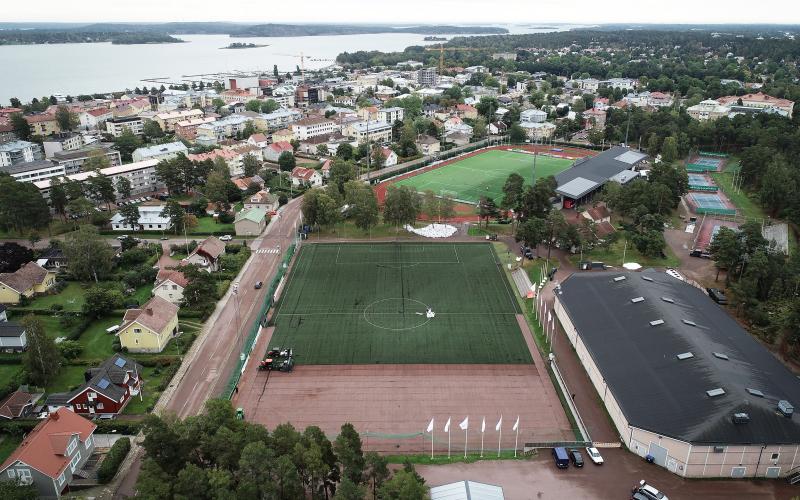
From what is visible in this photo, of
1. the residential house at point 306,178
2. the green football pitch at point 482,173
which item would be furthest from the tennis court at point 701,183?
the residential house at point 306,178

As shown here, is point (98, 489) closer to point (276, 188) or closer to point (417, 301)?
point (417, 301)

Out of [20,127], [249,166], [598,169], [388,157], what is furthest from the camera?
[20,127]

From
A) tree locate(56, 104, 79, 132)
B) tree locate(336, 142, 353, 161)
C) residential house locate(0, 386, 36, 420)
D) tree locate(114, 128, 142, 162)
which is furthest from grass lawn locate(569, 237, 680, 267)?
tree locate(56, 104, 79, 132)

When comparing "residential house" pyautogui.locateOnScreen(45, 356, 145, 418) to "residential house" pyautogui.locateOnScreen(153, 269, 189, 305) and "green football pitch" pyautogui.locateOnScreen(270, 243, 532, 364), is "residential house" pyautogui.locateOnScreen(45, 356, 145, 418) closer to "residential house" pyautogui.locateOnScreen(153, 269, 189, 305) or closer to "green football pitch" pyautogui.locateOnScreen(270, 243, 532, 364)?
"green football pitch" pyautogui.locateOnScreen(270, 243, 532, 364)

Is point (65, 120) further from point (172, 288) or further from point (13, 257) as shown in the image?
point (172, 288)

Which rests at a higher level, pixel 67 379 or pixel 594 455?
pixel 594 455

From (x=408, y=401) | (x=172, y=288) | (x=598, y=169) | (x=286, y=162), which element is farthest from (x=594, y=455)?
(x=286, y=162)

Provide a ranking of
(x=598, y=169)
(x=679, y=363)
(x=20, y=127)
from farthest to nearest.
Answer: (x=20, y=127) → (x=598, y=169) → (x=679, y=363)
